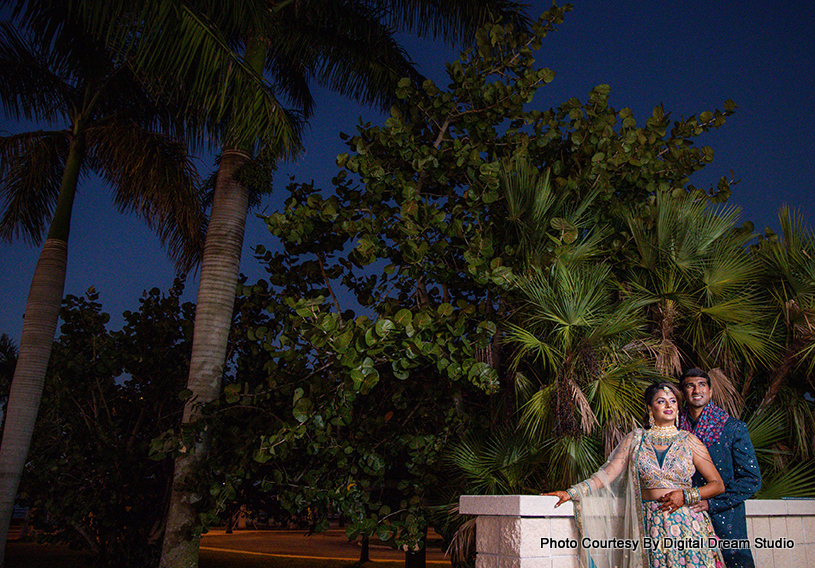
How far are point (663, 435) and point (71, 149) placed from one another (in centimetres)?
860

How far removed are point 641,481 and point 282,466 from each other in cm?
390

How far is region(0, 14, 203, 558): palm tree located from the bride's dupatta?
6835 millimetres

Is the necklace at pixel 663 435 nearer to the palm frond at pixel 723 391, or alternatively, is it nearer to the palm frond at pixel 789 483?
the palm frond at pixel 723 391

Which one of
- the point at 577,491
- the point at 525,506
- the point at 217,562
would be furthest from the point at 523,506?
the point at 217,562

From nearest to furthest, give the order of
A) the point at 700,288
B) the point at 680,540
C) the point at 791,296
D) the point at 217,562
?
the point at 680,540
the point at 700,288
the point at 791,296
the point at 217,562

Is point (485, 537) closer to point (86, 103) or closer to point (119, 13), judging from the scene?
point (119, 13)

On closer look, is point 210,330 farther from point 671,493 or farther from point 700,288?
point 700,288

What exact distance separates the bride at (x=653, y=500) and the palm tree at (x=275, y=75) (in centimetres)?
390

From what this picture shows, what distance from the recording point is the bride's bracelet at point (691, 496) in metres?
3.66

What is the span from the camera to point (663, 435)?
149 inches

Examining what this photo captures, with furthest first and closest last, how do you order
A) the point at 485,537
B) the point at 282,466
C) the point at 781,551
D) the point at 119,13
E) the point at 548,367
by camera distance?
1. the point at 282,466
2. the point at 548,367
3. the point at 119,13
4. the point at 781,551
5. the point at 485,537

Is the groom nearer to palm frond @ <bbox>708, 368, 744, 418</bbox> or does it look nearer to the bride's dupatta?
the bride's dupatta

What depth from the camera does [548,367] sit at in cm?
608

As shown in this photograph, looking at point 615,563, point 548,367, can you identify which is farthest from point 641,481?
point 548,367
